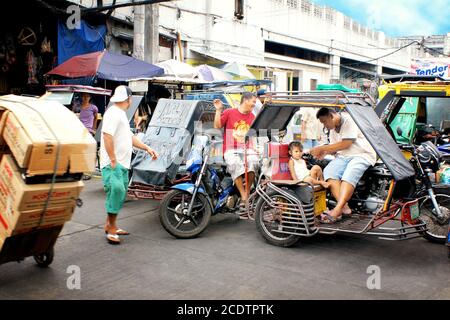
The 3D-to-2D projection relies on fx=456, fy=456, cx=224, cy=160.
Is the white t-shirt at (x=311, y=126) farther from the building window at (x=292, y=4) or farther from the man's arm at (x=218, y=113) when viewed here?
the building window at (x=292, y=4)

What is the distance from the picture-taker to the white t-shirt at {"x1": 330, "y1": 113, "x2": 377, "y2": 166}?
5254 mm

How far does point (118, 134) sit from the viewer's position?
17.1 ft

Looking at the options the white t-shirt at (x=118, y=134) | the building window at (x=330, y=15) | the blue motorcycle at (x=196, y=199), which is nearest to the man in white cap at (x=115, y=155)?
the white t-shirt at (x=118, y=134)

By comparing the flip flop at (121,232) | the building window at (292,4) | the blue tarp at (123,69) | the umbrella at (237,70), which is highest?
the building window at (292,4)

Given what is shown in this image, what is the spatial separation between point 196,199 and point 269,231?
0.98 metres

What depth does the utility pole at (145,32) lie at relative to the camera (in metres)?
12.8

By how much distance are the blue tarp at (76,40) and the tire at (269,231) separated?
31.3 ft

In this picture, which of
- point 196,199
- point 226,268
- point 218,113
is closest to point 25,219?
point 226,268

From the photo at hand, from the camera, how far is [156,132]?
648 centimetres

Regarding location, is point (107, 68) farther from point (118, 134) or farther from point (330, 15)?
point (330, 15)
